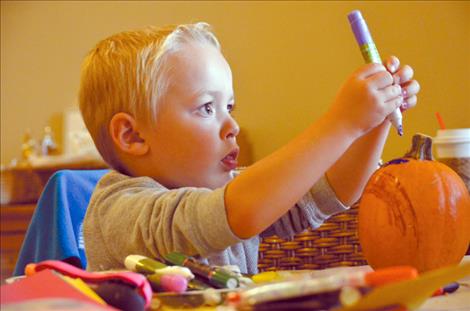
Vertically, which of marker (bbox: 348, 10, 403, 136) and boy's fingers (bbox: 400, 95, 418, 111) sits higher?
marker (bbox: 348, 10, 403, 136)

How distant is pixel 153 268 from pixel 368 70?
10.4 inches

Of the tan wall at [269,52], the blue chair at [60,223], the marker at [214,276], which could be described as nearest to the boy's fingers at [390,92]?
the marker at [214,276]

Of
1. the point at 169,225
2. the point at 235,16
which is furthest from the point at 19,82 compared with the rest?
the point at 169,225

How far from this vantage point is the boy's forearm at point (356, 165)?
2.68 ft

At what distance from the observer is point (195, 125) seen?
32.8 inches

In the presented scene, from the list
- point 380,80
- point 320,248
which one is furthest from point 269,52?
point 380,80

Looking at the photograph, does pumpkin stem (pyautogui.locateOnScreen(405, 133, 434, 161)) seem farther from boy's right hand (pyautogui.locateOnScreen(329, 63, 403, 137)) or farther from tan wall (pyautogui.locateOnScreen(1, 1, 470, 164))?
tan wall (pyautogui.locateOnScreen(1, 1, 470, 164))

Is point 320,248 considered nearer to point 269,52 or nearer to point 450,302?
point 450,302

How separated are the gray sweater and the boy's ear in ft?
0.12

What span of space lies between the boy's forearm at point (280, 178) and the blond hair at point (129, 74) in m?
0.25

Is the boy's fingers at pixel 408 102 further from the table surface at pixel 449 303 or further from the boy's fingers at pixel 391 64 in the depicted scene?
the table surface at pixel 449 303

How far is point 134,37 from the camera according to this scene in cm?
88

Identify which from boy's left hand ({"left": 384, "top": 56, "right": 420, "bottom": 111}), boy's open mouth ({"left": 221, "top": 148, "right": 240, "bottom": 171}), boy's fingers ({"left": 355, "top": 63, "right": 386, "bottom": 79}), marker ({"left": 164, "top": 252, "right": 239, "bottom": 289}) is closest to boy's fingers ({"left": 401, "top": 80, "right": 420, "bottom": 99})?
boy's left hand ({"left": 384, "top": 56, "right": 420, "bottom": 111})

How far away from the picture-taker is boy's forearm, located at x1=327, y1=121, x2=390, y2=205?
82 cm
